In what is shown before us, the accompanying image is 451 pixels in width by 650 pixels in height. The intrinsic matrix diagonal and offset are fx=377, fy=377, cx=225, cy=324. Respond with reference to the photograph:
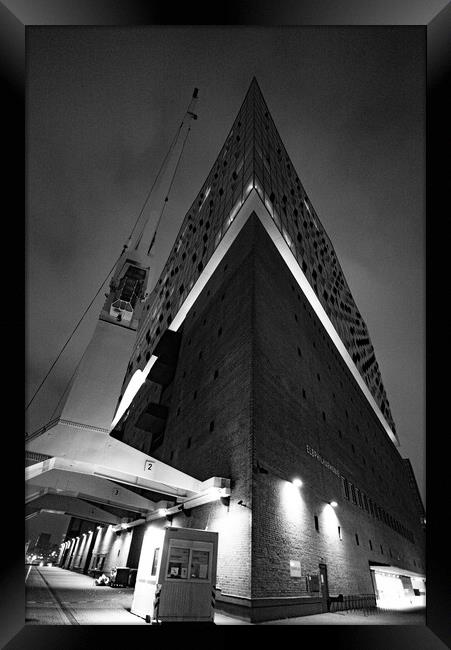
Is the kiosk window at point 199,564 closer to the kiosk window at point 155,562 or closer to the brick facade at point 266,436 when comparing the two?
the kiosk window at point 155,562

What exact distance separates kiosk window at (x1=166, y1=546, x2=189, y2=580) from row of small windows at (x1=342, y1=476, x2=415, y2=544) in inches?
495

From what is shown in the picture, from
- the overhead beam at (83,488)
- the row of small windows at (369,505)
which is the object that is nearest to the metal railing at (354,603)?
the row of small windows at (369,505)

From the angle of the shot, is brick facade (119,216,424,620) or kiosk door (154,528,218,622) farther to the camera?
brick facade (119,216,424,620)

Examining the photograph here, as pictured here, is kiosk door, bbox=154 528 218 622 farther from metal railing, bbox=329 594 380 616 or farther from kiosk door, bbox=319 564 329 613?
metal railing, bbox=329 594 380 616

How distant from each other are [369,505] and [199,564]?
17896 millimetres

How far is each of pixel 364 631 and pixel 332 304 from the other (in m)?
25.1

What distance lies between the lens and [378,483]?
27844 mm

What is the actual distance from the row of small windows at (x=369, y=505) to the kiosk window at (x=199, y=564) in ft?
39.4

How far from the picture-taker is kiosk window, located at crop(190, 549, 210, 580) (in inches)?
345

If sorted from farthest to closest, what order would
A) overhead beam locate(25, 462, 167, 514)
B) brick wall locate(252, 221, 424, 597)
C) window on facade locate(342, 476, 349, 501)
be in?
window on facade locate(342, 476, 349, 501), overhead beam locate(25, 462, 167, 514), brick wall locate(252, 221, 424, 597)

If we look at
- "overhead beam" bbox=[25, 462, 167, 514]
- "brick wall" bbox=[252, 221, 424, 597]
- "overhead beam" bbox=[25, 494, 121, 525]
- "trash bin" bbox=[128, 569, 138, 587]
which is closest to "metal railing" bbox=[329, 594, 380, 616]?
"brick wall" bbox=[252, 221, 424, 597]

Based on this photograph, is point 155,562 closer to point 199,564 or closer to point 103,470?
point 199,564
